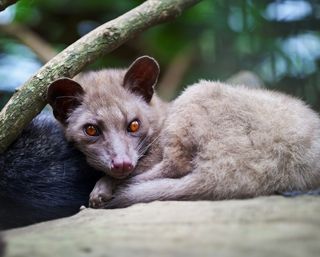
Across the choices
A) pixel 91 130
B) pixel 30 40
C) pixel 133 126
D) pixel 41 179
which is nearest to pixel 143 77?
pixel 133 126

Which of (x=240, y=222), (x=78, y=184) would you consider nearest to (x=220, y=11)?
(x=78, y=184)

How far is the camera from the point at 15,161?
404 centimetres

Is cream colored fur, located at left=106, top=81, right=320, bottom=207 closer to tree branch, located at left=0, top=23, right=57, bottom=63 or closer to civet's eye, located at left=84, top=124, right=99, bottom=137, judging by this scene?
civet's eye, located at left=84, top=124, right=99, bottom=137

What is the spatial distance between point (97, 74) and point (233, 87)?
4.10 ft

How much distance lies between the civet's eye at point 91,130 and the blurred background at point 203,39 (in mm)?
1783

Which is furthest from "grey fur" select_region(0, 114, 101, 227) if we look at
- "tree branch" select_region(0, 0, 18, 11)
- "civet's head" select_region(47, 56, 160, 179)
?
"tree branch" select_region(0, 0, 18, 11)

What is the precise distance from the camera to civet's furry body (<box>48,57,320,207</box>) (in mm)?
3547

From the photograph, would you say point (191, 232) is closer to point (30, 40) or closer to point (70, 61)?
point (70, 61)

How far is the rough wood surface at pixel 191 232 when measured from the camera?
Result: 7.41ft

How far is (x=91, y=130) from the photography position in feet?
13.8

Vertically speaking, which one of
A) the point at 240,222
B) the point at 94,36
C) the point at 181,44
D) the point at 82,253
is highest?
the point at 94,36

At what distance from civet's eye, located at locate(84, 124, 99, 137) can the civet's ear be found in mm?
278

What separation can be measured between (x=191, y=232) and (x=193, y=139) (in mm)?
1319

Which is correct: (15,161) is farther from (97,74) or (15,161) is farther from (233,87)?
(233,87)
